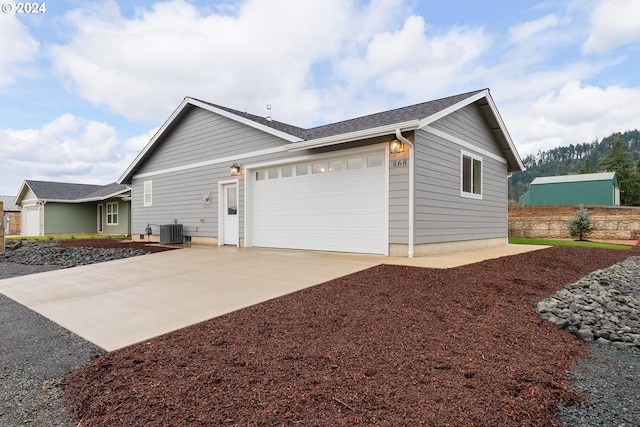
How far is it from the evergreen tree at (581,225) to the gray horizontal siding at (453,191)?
18.3 ft

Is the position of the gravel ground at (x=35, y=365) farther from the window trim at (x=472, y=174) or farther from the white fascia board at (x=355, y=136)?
the window trim at (x=472, y=174)

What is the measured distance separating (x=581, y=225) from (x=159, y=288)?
16554mm

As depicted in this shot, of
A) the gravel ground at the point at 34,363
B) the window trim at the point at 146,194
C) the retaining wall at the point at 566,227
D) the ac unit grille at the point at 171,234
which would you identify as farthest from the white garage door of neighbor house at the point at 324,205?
the retaining wall at the point at 566,227

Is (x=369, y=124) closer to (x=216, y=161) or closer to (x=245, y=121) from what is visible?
(x=245, y=121)

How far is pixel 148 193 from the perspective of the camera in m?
13.5

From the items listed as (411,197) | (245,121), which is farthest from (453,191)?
(245,121)

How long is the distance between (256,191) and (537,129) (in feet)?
275

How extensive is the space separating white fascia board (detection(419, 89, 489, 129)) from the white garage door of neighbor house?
3.69ft

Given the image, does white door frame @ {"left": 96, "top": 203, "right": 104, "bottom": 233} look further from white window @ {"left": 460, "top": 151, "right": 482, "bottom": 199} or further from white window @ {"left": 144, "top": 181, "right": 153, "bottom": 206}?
white window @ {"left": 460, "top": 151, "right": 482, "bottom": 199}

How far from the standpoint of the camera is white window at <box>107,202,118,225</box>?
19959 millimetres

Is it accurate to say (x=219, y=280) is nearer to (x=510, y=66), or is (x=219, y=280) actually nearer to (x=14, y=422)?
(x=14, y=422)

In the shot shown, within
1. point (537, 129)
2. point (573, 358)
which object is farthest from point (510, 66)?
point (537, 129)

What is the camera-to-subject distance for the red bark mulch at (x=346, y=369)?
171 centimetres

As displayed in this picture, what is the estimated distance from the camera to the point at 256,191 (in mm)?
9805
